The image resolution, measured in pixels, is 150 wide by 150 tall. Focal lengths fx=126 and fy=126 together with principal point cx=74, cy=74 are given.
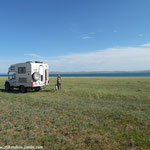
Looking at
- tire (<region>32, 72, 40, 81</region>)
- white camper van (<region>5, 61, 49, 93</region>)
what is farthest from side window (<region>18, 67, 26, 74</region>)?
tire (<region>32, 72, 40, 81</region>)

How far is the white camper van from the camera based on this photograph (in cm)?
1648

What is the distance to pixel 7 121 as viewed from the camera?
6793 mm

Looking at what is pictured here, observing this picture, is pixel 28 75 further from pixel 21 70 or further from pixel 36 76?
pixel 21 70

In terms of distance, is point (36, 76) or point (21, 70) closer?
point (36, 76)

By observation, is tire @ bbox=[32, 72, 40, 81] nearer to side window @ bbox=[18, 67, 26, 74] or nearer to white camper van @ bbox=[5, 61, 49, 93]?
white camper van @ bbox=[5, 61, 49, 93]

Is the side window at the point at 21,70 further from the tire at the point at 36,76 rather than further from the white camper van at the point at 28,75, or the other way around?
the tire at the point at 36,76

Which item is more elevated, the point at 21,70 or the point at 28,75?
the point at 21,70

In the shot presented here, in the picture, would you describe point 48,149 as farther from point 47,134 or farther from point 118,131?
point 118,131

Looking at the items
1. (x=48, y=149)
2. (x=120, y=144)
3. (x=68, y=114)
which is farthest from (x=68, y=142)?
(x=68, y=114)

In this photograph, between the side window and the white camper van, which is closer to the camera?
the white camper van

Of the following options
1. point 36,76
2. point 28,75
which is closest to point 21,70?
point 28,75

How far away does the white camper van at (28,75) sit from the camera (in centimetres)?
1648

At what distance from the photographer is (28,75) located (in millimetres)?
16531

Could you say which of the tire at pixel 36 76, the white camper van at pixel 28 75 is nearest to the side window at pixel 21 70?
the white camper van at pixel 28 75
